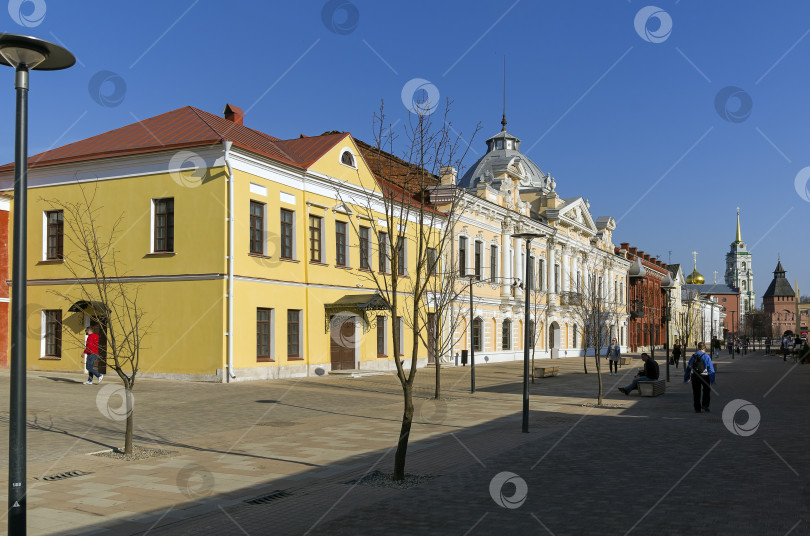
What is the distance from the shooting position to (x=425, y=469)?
10508 millimetres

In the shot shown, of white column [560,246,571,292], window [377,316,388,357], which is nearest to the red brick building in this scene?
white column [560,246,571,292]

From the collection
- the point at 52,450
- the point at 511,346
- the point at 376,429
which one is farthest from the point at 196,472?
the point at 511,346

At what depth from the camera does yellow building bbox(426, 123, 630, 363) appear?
147ft

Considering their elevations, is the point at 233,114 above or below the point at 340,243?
above

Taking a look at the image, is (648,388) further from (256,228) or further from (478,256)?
(478,256)

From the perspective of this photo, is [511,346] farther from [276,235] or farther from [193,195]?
[193,195]

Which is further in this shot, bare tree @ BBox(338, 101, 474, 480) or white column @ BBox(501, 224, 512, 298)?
white column @ BBox(501, 224, 512, 298)

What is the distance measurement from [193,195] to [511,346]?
29.7m

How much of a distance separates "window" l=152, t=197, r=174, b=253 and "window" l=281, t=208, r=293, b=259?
4.19 meters

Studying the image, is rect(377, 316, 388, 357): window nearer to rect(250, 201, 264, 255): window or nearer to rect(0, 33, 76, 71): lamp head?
rect(250, 201, 264, 255): window

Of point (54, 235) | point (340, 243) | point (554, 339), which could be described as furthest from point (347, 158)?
point (554, 339)

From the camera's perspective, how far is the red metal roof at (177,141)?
88.4 feet

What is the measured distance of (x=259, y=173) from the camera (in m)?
27.6

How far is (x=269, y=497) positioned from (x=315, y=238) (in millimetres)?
23024
